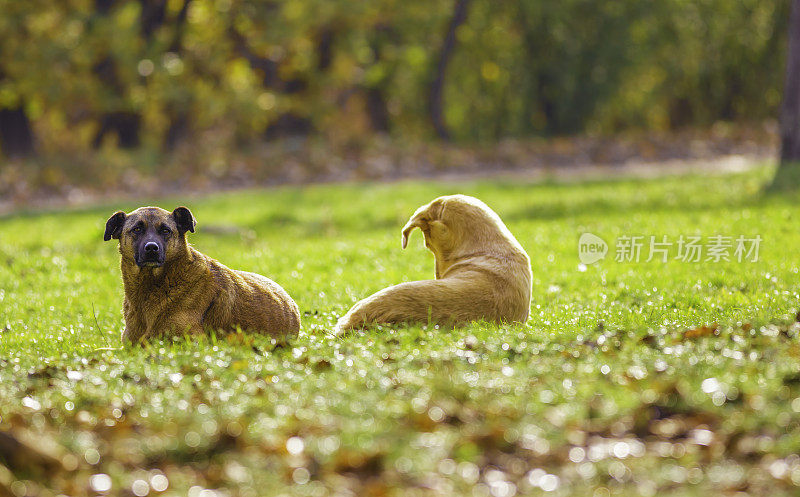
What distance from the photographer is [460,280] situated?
24.8 feet

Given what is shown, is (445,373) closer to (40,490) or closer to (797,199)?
(40,490)

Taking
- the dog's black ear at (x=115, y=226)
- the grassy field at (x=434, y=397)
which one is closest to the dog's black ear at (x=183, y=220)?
the dog's black ear at (x=115, y=226)

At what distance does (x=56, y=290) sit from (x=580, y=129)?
61.6 feet

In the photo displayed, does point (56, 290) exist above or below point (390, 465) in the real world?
below

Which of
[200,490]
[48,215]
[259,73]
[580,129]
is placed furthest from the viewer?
[580,129]

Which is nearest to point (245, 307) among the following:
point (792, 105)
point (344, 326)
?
point (344, 326)

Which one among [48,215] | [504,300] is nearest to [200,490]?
[504,300]

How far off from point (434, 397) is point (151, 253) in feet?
9.12

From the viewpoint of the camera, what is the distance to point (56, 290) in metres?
10.6

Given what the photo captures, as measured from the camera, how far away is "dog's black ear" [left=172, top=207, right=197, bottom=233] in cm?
743

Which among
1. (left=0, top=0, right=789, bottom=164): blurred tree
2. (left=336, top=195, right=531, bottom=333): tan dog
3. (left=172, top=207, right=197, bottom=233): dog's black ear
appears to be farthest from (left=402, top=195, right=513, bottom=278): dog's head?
(left=0, top=0, right=789, bottom=164): blurred tree

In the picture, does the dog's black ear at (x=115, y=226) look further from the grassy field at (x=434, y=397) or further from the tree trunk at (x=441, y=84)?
the tree trunk at (x=441, y=84)

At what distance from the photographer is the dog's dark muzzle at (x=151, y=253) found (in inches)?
280

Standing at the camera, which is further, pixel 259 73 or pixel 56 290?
pixel 259 73
